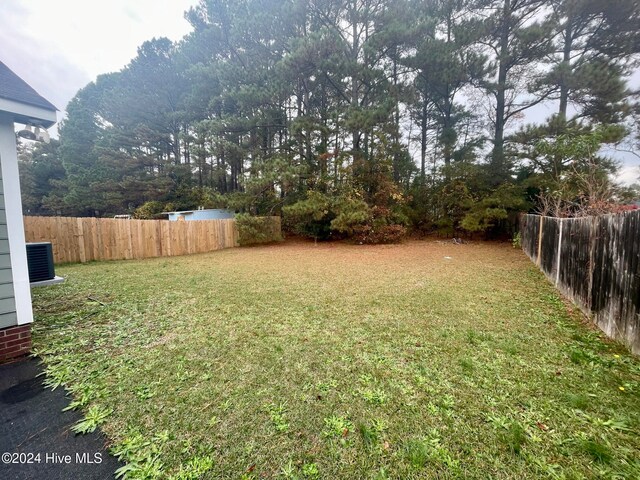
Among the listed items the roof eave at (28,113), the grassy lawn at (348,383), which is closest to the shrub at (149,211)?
the grassy lawn at (348,383)

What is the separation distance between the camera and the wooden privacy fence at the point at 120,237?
796cm

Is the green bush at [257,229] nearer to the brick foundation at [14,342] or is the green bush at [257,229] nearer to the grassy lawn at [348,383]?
the grassy lawn at [348,383]

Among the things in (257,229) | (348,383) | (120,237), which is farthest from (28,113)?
(257,229)

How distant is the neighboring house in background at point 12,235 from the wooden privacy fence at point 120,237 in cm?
707

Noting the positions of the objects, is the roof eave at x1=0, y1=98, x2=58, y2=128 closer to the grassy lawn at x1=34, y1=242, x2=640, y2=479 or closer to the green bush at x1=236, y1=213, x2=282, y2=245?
the grassy lawn at x1=34, y1=242, x2=640, y2=479

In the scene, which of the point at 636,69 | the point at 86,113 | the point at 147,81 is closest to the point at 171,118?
the point at 147,81

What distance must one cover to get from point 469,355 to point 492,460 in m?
1.31

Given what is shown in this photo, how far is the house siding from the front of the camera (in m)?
2.61

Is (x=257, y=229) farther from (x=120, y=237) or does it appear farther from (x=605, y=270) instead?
(x=605, y=270)

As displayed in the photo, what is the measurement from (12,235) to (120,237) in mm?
7736

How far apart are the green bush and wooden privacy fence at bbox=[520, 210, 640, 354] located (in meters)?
10.7

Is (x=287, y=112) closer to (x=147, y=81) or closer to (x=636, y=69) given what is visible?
(x=147, y=81)

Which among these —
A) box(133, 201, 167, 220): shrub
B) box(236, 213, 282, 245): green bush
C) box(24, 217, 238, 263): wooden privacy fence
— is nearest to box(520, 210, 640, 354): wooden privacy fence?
A: box(236, 213, 282, 245): green bush

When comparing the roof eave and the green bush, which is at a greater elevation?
the roof eave
